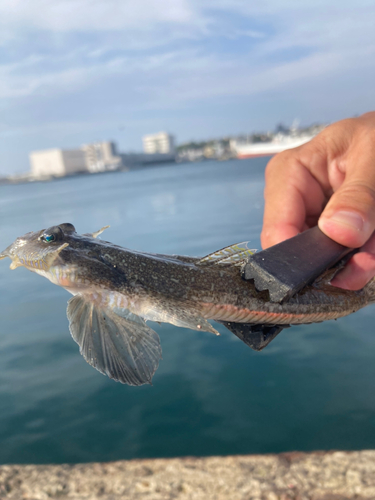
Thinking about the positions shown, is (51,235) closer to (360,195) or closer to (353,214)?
(353,214)

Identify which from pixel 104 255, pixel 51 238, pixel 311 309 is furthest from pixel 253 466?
pixel 51 238

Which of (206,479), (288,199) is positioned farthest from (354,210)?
(206,479)

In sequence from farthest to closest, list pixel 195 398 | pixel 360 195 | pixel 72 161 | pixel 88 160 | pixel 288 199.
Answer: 1. pixel 88 160
2. pixel 72 161
3. pixel 195 398
4. pixel 288 199
5. pixel 360 195

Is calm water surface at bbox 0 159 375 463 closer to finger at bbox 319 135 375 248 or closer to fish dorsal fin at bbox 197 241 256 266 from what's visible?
finger at bbox 319 135 375 248

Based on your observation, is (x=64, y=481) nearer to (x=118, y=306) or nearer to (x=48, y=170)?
(x=118, y=306)

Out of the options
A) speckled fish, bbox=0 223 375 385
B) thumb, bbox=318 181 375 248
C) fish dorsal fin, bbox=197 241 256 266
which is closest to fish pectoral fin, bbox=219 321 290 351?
speckled fish, bbox=0 223 375 385

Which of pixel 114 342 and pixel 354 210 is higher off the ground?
pixel 354 210
